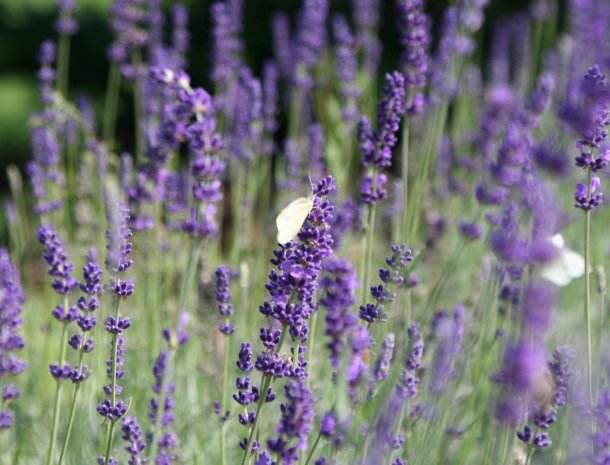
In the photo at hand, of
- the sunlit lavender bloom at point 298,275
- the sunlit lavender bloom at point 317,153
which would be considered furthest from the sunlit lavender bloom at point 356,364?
the sunlit lavender bloom at point 317,153

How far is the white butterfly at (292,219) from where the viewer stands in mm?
1766

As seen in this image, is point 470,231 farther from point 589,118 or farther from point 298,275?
point 589,118

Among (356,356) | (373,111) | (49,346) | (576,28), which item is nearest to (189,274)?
(356,356)

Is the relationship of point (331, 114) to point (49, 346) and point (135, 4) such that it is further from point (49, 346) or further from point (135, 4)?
point (49, 346)

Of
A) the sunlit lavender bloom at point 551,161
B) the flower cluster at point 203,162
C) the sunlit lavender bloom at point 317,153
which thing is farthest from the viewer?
the sunlit lavender bloom at point 317,153

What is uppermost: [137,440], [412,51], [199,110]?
[412,51]

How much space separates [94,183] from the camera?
4738 mm

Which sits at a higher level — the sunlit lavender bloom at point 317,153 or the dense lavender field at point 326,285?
the sunlit lavender bloom at point 317,153

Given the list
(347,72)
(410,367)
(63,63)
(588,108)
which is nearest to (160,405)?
(410,367)

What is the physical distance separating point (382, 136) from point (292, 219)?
0.54m

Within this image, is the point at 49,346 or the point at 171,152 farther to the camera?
the point at 49,346

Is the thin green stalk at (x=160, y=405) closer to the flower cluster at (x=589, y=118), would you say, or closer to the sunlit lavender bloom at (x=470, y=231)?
the flower cluster at (x=589, y=118)

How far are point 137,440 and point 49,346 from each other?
1956 mm

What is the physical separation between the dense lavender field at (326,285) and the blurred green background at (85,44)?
891 mm
